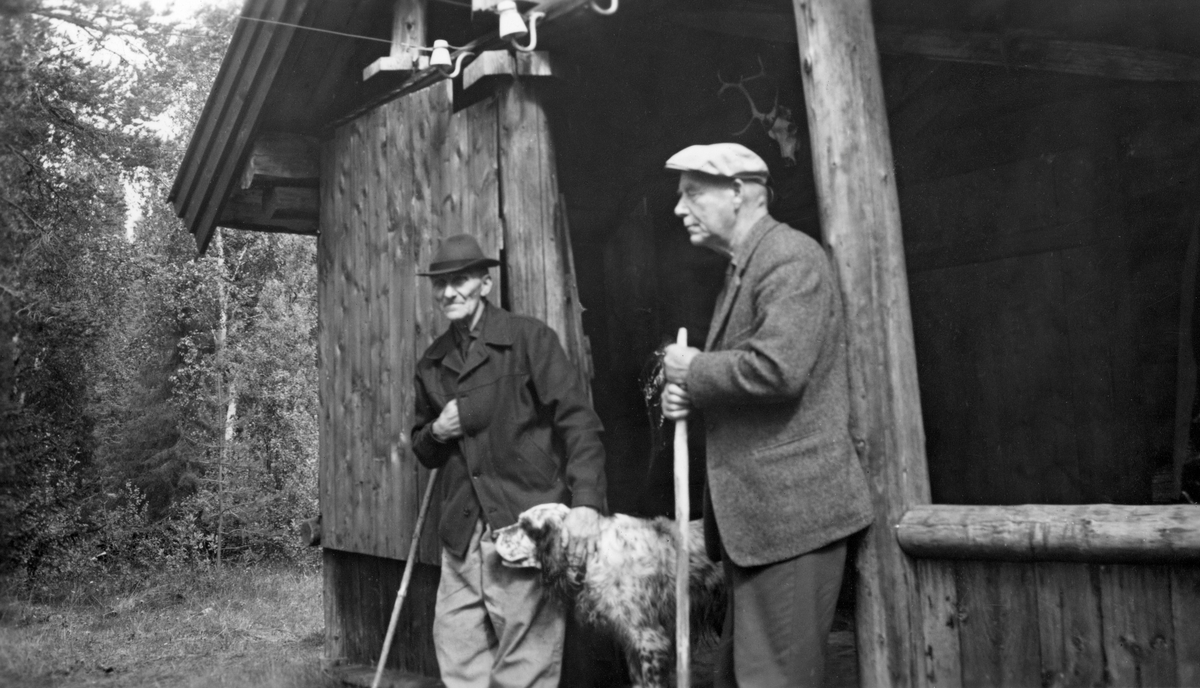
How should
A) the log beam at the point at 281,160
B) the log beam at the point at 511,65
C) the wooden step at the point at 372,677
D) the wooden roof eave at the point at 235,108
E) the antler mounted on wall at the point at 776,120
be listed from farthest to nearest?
the log beam at the point at 281,160 → the wooden roof eave at the point at 235,108 → the antler mounted on wall at the point at 776,120 → the wooden step at the point at 372,677 → the log beam at the point at 511,65

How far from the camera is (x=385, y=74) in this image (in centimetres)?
711

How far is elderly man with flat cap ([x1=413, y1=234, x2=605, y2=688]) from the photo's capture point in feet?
17.0

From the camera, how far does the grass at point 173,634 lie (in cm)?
892

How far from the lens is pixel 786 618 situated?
365 centimetres

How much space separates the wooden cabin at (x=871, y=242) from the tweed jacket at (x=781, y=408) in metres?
0.29

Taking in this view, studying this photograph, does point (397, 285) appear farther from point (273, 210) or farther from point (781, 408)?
point (781, 408)

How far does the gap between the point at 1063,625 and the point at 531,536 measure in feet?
7.56

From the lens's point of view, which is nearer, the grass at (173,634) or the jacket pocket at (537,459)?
the jacket pocket at (537,459)

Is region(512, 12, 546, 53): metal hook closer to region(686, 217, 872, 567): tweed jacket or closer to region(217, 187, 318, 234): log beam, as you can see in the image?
region(686, 217, 872, 567): tweed jacket

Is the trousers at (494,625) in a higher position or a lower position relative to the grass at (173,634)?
higher

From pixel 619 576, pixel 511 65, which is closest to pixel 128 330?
pixel 511 65

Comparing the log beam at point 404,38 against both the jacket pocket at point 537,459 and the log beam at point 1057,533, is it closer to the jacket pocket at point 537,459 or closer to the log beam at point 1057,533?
the jacket pocket at point 537,459

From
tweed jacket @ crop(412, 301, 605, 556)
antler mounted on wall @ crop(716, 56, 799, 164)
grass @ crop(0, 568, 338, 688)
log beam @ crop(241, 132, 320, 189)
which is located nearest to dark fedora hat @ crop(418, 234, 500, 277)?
tweed jacket @ crop(412, 301, 605, 556)

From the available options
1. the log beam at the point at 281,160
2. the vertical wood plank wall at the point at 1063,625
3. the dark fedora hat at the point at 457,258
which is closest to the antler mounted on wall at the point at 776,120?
the dark fedora hat at the point at 457,258
